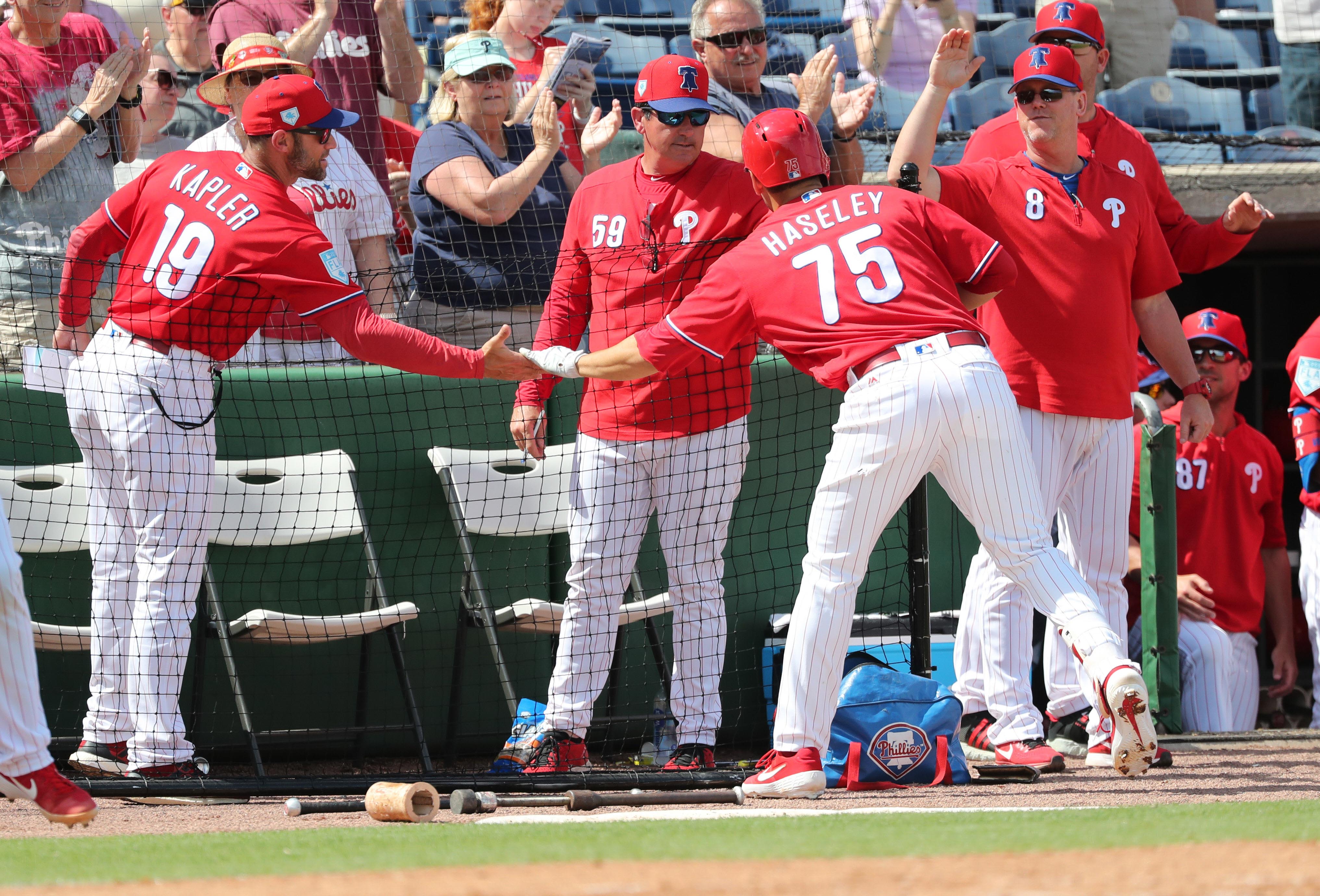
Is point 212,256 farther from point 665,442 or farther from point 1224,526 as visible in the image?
point 1224,526

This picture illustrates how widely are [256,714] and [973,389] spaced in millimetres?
2858

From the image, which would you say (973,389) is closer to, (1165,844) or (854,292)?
(854,292)

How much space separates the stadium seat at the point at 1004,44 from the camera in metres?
8.37

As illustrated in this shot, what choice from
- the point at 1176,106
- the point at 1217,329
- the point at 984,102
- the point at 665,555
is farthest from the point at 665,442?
the point at 1176,106

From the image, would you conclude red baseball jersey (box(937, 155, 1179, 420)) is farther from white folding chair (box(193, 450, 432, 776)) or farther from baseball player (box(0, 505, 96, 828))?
baseball player (box(0, 505, 96, 828))

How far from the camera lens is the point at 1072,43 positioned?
4543 mm

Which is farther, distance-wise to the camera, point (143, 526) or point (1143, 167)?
point (1143, 167)

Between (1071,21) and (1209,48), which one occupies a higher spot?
(1209,48)

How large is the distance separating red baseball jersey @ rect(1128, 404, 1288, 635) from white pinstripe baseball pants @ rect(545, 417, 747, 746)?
2294 mm

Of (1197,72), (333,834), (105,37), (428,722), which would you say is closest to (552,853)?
(333,834)

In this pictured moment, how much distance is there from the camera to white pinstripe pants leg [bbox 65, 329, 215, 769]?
4.04m

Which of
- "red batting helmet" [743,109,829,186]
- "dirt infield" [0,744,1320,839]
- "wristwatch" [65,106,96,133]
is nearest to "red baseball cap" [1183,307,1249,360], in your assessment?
"dirt infield" [0,744,1320,839]

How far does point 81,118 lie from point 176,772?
2.61 m

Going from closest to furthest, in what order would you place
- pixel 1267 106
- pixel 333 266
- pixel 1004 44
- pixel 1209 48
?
pixel 333 266 → pixel 1004 44 → pixel 1267 106 → pixel 1209 48
